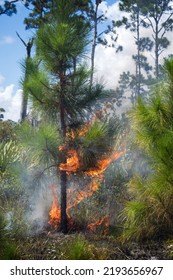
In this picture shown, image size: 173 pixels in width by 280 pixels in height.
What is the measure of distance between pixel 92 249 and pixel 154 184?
1.08 metres

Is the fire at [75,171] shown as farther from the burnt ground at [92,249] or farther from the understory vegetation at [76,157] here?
the burnt ground at [92,249]

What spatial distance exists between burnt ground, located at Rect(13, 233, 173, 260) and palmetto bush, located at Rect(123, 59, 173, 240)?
0.55 feet

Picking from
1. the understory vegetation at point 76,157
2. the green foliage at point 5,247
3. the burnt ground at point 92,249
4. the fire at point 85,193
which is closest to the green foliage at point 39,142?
the understory vegetation at point 76,157

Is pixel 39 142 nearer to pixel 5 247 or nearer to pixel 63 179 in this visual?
pixel 63 179

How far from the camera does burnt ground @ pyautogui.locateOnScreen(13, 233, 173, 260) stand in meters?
4.25

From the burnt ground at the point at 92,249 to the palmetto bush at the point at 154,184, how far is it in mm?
167

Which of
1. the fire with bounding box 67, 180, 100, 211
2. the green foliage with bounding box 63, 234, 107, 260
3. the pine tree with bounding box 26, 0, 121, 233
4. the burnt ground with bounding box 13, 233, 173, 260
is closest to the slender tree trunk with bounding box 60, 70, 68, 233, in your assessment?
the pine tree with bounding box 26, 0, 121, 233

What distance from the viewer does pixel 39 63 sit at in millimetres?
5965

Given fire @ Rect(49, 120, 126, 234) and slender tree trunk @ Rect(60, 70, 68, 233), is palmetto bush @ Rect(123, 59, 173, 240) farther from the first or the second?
slender tree trunk @ Rect(60, 70, 68, 233)

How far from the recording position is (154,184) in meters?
5.09

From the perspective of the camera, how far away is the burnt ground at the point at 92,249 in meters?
4.25

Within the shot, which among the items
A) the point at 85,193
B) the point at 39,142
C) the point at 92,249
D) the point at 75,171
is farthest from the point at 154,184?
the point at 85,193
